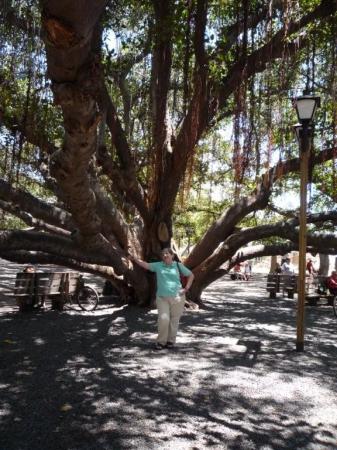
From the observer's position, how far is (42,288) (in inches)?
388

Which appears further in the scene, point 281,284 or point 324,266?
point 324,266

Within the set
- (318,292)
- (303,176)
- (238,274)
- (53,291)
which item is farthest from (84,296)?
(238,274)

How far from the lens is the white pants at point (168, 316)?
6.48 meters

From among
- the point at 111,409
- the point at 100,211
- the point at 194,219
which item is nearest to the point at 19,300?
the point at 100,211

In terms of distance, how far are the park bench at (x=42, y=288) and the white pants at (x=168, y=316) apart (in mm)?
4052

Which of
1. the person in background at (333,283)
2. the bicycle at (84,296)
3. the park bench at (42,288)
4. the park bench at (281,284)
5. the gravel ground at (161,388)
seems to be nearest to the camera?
the gravel ground at (161,388)

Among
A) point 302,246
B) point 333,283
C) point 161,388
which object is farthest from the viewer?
point 333,283

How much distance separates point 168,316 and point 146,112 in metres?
3.80

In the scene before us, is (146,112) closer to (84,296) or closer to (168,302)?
(168,302)

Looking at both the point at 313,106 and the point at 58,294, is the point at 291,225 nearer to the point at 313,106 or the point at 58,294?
the point at 313,106

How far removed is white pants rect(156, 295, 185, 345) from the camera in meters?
6.48

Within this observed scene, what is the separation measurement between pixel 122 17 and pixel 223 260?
5573 mm

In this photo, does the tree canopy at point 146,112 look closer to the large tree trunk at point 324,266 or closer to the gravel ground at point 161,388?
the gravel ground at point 161,388

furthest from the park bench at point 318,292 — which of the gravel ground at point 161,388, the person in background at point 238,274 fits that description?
the person in background at point 238,274
